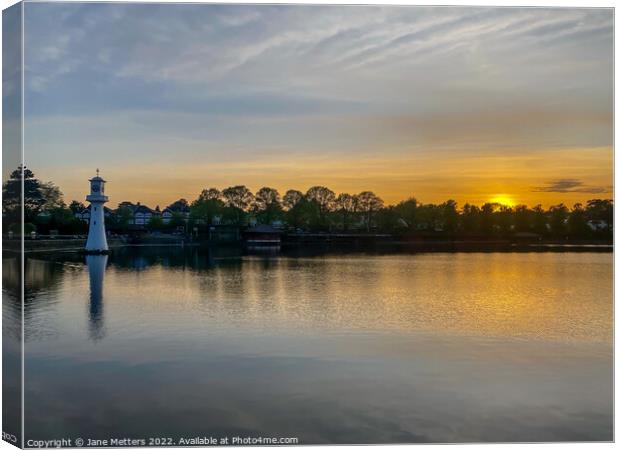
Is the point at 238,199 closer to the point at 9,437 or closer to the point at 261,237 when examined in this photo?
the point at 261,237

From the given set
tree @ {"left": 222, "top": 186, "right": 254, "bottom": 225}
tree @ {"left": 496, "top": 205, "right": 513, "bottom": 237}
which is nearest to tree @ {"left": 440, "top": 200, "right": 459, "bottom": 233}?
tree @ {"left": 496, "top": 205, "right": 513, "bottom": 237}

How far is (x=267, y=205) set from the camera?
43.0 meters

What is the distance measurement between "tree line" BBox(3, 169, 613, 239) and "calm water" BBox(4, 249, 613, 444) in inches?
250

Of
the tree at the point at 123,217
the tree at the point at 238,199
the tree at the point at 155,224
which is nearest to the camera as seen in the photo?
the tree at the point at 238,199

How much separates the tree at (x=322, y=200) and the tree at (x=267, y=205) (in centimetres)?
313

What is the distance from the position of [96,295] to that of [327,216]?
87.8ft

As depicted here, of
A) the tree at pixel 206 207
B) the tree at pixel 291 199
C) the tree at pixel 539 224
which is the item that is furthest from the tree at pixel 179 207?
the tree at pixel 539 224

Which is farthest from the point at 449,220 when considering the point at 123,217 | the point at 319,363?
the point at 319,363

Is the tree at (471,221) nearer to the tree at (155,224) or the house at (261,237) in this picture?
the house at (261,237)

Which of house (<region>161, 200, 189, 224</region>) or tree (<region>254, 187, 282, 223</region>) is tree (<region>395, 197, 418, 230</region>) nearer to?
tree (<region>254, 187, 282, 223</region>)

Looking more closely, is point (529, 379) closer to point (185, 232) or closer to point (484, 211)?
point (484, 211)

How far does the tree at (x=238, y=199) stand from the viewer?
36875 mm

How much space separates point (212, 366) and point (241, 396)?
4.98ft

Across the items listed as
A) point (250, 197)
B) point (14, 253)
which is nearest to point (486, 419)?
A: point (14, 253)
